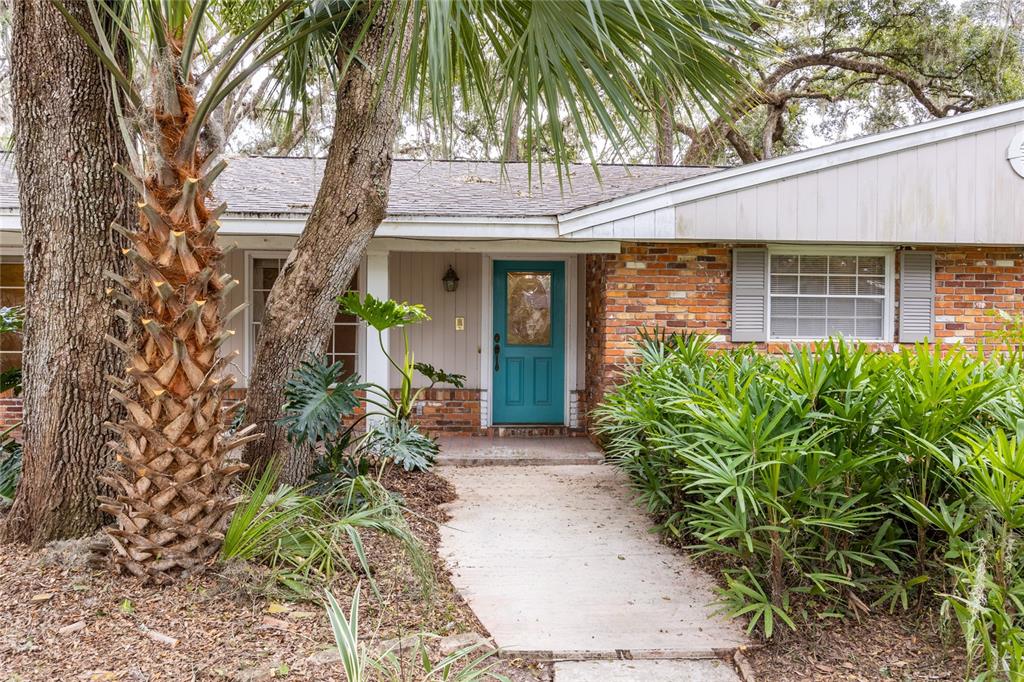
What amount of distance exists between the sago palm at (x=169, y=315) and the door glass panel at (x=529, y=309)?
558cm

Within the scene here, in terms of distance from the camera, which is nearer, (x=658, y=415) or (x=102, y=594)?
(x=102, y=594)

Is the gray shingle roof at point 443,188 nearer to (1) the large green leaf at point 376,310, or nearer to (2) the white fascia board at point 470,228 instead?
(2) the white fascia board at point 470,228

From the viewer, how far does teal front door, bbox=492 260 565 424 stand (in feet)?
29.3

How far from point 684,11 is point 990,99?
1690 cm

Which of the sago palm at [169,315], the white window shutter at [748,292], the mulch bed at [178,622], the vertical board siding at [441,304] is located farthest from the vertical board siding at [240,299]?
the white window shutter at [748,292]

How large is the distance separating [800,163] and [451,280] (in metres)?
4.10

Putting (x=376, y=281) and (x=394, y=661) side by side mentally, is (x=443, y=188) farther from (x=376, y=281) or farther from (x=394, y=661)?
(x=394, y=661)

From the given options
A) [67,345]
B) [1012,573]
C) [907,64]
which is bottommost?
[1012,573]

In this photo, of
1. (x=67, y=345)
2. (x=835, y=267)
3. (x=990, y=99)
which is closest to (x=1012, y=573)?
(x=67, y=345)

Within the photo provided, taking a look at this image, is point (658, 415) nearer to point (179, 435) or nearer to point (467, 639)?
point (467, 639)

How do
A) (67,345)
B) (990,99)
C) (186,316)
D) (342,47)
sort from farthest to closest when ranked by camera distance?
(990,99) < (342,47) < (67,345) < (186,316)

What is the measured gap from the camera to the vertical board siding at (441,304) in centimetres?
886

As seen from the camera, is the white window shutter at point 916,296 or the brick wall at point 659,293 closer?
the brick wall at point 659,293

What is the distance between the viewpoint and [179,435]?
344 cm
